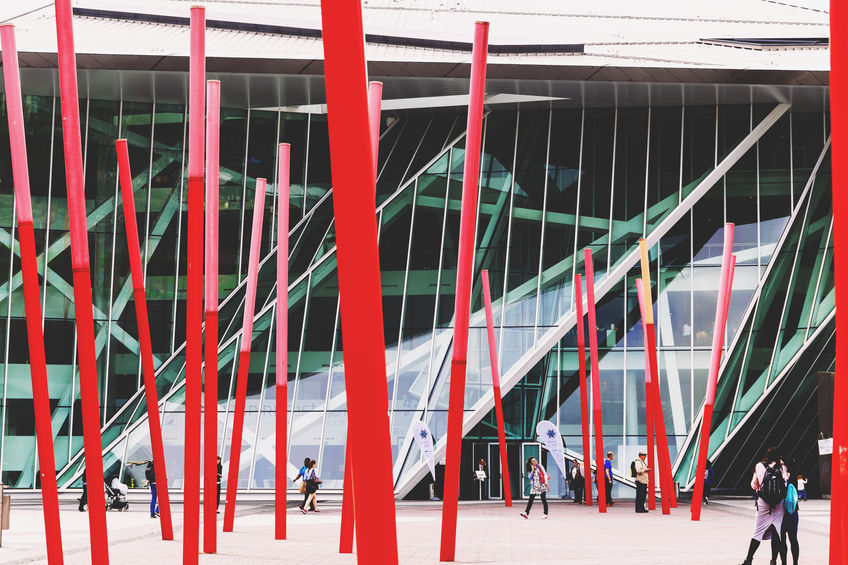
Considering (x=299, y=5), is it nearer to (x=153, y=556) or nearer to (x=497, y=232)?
(x=497, y=232)

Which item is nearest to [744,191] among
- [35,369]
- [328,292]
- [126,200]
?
[328,292]

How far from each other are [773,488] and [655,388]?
11.1m

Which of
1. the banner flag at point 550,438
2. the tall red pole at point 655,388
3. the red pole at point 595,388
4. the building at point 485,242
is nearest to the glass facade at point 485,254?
the building at point 485,242

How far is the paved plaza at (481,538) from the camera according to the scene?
1431 centimetres

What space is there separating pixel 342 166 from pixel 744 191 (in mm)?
32731

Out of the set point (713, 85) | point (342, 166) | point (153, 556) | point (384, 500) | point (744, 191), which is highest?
point (713, 85)

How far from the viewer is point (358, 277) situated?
15.2 feet

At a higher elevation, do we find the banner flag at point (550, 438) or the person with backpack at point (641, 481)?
the banner flag at point (550, 438)

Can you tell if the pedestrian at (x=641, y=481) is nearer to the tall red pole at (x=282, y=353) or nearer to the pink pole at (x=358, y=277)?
the tall red pole at (x=282, y=353)

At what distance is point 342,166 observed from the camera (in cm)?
456

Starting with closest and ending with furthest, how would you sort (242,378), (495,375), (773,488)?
(773,488)
(242,378)
(495,375)

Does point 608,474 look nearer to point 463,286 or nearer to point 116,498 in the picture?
point 116,498

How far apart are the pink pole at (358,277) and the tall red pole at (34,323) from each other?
6154mm

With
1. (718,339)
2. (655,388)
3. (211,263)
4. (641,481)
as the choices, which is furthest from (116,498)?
(211,263)
